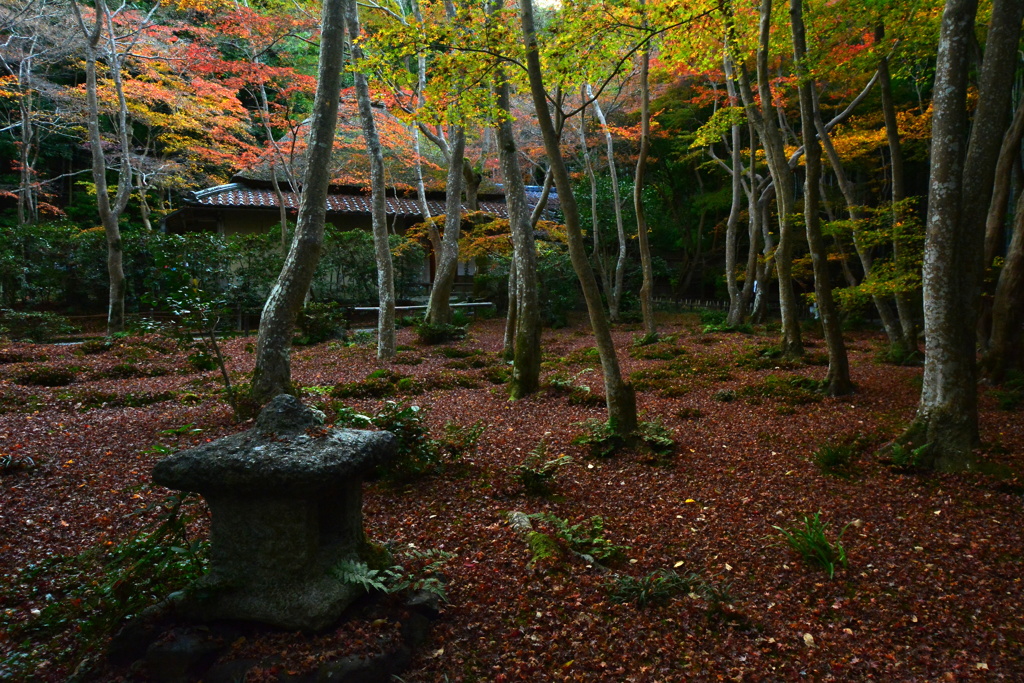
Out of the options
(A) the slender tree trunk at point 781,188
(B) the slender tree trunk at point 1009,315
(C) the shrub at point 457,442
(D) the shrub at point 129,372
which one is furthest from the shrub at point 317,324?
(B) the slender tree trunk at point 1009,315

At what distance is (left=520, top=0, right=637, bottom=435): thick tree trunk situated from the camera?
5211 mm

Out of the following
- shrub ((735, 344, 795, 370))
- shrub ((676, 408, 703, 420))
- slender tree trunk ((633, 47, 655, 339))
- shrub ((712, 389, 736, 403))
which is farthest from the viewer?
slender tree trunk ((633, 47, 655, 339))

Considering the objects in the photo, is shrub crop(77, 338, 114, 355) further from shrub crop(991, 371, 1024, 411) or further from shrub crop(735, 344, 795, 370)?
shrub crop(991, 371, 1024, 411)

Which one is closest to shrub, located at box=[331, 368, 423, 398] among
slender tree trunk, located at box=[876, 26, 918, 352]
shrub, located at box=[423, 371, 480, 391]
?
shrub, located at box=[423, 371, 480, 391]

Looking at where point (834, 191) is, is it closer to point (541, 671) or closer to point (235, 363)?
point (235, 363)

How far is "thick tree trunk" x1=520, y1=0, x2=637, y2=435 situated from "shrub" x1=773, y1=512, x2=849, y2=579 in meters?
2.01

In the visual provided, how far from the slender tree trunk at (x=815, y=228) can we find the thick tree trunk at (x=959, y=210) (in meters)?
2.19

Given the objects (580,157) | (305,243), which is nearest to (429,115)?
Answer: (305,243)

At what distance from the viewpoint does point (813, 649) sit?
280 cm

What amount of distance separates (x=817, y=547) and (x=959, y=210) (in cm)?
292

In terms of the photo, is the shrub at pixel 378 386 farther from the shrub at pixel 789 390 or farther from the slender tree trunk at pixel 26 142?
the slender tree trunk at pixel 26 142

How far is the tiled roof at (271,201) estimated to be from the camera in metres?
17.4

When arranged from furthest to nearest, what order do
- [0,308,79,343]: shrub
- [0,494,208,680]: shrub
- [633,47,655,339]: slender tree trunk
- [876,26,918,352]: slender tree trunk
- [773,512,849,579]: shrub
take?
1. [633,47,655,339]: slender tree trunk
2. [0,308,79,343]: shrub
3. [876,26,918,352]: slender tree trunk
4. [773,512,849,579]: shrub
5. [0,494,208,680]: shrub

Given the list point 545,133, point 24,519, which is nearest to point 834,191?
point 545,133
